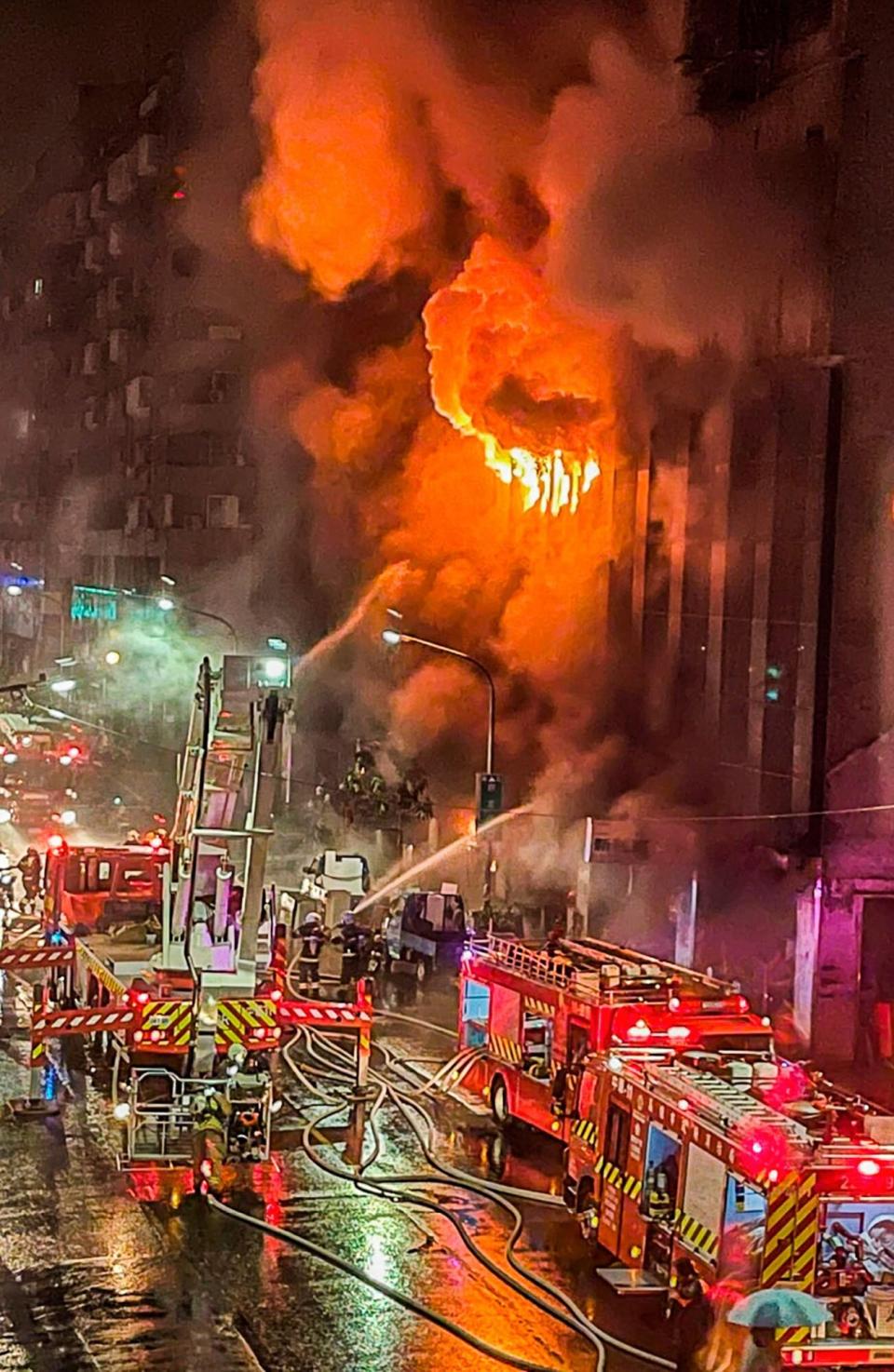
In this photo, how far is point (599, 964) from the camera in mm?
16969

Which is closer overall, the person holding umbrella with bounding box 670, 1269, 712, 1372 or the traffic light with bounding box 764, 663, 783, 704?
the person holding umbrella with bounding box 670, 1269, 712, 1372

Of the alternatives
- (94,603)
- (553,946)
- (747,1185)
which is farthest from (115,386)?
(747,1185)

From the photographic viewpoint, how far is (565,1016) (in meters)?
16.2

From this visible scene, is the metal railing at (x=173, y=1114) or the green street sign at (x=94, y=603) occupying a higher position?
the green street sign at (x=94, y=603)

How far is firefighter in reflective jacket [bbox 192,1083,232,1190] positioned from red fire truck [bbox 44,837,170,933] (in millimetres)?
6512

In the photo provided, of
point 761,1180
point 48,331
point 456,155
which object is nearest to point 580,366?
point 456,155

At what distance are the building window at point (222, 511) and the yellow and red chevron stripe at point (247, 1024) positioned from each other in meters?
41.1

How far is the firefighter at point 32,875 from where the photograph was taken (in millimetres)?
27172

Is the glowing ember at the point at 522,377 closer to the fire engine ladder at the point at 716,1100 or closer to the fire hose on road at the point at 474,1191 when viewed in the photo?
the fire hose on road at the point at 474,1191

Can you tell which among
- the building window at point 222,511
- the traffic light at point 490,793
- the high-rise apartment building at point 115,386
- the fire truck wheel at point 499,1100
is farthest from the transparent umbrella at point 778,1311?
the building window at point 222,511

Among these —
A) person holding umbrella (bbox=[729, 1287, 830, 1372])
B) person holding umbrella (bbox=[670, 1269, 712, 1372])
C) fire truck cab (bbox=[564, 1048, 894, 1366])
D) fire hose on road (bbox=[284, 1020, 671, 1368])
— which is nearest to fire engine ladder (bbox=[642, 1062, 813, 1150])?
fire truck cab (bbox=[564, 1048, 894, 1366])

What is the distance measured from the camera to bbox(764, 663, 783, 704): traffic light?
26.2 metres

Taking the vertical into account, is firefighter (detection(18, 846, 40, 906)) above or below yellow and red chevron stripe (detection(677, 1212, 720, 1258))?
above

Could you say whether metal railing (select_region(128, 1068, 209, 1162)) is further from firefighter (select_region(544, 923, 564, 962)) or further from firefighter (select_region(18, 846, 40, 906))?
firefighter (select_region(18, 846, 40, 906))
